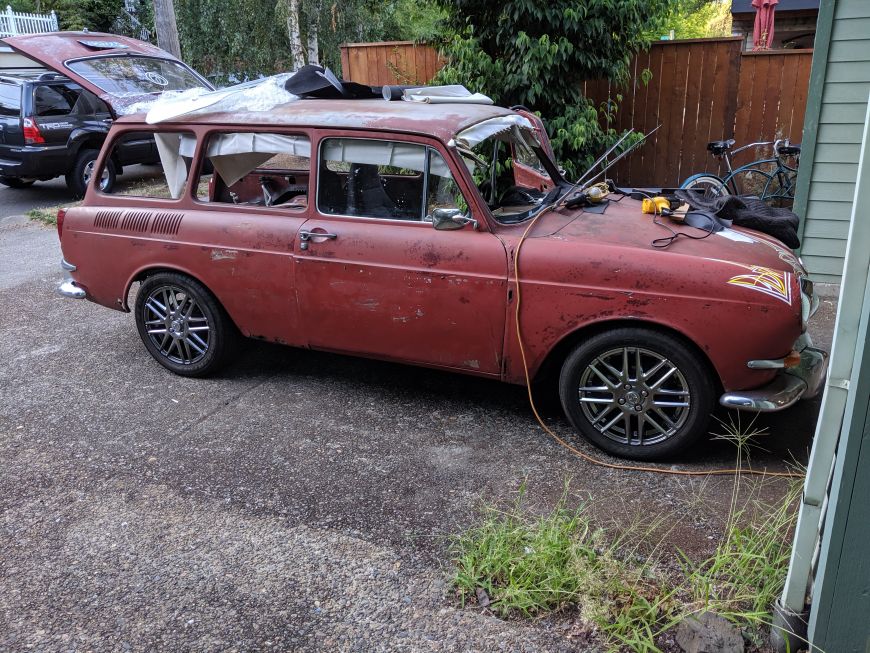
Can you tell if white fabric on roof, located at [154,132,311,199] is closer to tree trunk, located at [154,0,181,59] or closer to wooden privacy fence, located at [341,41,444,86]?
wooden privacy fence, located at [341,41,444,86]

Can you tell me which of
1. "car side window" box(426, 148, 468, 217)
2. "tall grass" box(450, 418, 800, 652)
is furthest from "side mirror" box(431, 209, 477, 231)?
"tall grass" box(450, 418, 800, 652)

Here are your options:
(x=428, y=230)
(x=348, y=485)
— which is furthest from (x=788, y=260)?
(x=348, y=485)

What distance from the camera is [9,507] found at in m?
3.59

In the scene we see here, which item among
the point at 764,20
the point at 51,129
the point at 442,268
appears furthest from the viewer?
the point at 764,20

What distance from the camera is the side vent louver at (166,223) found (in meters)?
4.71

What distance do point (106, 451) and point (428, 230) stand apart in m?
2.22

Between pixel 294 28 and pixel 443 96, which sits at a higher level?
pixel 294 28

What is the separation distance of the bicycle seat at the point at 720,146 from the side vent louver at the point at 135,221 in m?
6.61

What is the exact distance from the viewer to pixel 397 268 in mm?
4078

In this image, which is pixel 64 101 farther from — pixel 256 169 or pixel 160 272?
pixel 160 272

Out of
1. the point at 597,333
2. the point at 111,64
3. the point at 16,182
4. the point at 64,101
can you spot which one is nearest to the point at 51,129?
the point at 64,101

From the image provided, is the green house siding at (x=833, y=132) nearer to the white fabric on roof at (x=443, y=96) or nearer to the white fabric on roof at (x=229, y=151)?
the white fabric on roof at (x=443, y=96)

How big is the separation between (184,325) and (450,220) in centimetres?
210

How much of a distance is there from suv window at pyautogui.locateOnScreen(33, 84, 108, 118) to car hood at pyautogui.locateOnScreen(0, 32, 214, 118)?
1.00 ft
